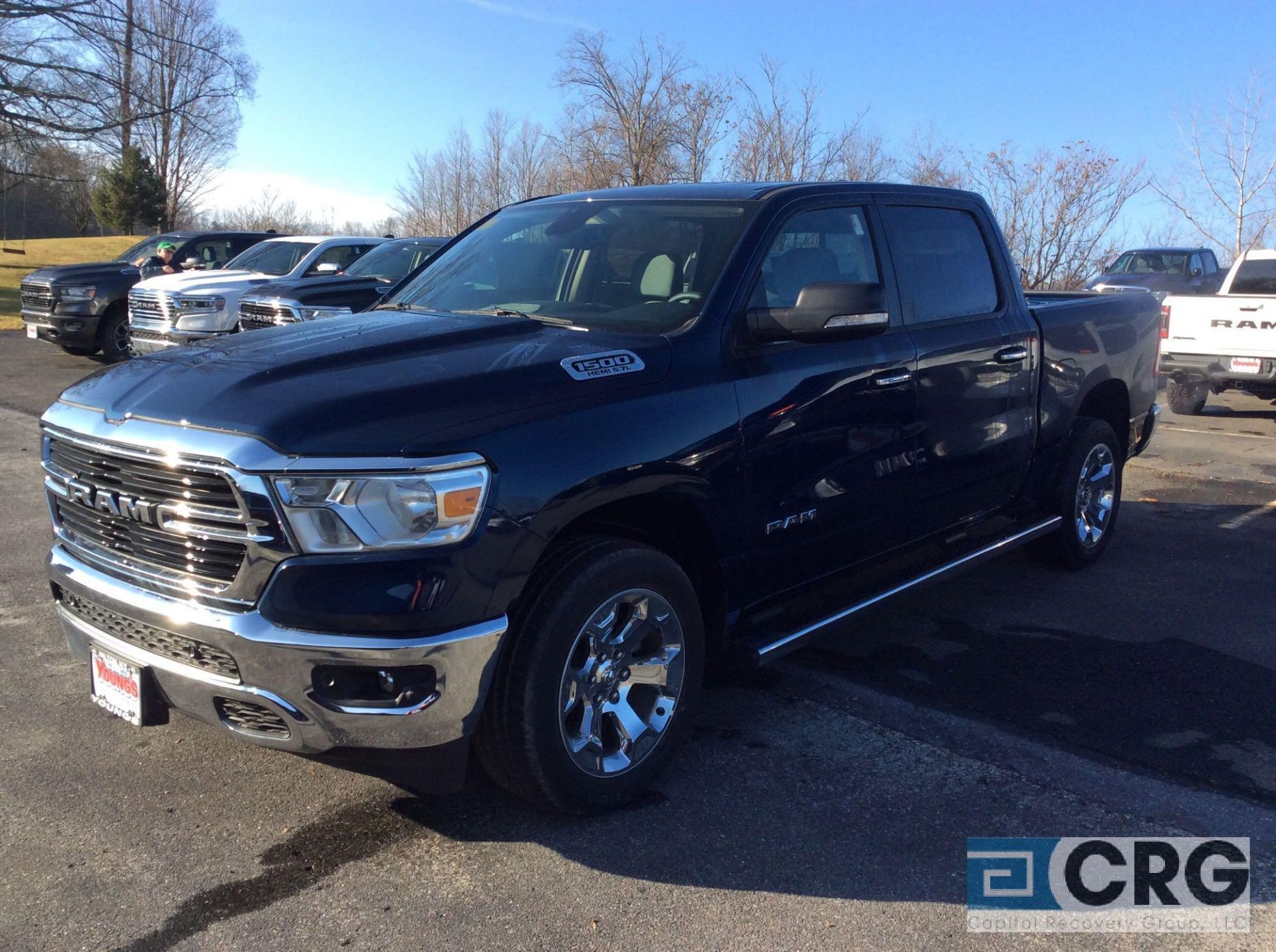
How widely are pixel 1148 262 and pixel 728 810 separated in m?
20.6

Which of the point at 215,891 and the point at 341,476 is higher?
the point at 341,476

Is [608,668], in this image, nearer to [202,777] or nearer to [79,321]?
[202,777]

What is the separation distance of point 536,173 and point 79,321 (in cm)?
1569

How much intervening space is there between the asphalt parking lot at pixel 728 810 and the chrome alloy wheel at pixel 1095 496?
898 mm

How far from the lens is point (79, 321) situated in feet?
48.4

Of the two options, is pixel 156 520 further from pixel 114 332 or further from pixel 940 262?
pixel 114 332

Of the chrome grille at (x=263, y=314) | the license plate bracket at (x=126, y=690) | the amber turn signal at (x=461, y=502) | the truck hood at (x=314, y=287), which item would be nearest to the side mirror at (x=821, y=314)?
the amber turn signal at (x=461, y=502)

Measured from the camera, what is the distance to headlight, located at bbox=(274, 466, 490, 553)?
276 cm

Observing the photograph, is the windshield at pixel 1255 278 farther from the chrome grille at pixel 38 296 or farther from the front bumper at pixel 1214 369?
the chrome grille at pixel 38 296

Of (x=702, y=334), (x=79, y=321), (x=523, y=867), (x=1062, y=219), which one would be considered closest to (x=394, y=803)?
(x=523, y=867)

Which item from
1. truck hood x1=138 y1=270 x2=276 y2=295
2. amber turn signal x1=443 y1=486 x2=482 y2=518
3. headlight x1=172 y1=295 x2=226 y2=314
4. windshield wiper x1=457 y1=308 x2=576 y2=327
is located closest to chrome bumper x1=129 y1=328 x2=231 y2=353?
headlight x1=172 y1=295 x2=226 y2=314

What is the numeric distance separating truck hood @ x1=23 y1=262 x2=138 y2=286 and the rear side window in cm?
1311

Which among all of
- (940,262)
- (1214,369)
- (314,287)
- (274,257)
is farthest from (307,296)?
(1214,369)

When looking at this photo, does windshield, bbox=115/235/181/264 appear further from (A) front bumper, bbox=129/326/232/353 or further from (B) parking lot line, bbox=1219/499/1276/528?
(B) parking lot line, bbox=1219/499/1276/528
